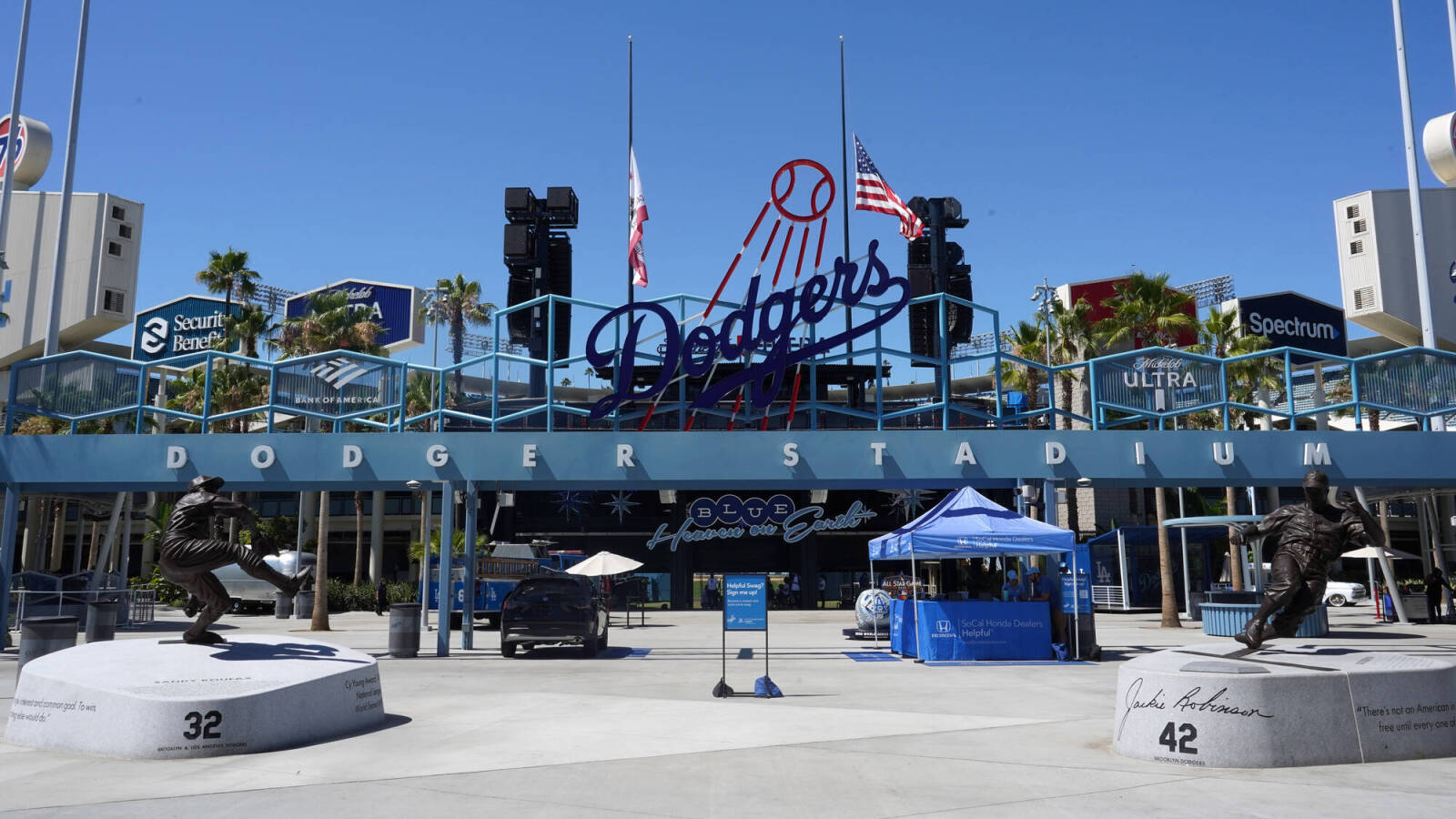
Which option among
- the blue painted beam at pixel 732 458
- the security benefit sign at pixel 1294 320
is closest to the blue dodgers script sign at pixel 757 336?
the blue painted beam at pixel 732 458

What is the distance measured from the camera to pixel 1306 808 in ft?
23.6

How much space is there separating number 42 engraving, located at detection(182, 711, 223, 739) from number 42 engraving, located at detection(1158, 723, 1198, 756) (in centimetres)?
838

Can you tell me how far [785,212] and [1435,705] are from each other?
18.3 metres

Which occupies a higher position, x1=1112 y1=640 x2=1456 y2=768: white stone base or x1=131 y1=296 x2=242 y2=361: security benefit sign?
x1=131 y1=296 x2=242 y2=361: security benefit sign

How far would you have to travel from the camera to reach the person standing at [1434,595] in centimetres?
3084

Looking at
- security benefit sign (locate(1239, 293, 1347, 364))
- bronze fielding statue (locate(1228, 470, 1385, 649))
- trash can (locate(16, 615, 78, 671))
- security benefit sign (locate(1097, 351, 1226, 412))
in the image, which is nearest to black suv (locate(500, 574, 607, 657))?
trash can (locate(16, 615, 78, 671))

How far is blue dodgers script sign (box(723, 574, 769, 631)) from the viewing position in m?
15.2

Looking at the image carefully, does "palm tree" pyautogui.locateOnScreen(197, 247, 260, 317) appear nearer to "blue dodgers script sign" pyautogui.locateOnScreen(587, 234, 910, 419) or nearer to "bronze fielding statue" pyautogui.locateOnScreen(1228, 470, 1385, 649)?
"blue dodgers script sign" pyautogui.locateOnScreen(587, 234, 910, 419)

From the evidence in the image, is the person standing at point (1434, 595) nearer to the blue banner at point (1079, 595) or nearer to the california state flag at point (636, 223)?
the blue banner at point (1079, 595)

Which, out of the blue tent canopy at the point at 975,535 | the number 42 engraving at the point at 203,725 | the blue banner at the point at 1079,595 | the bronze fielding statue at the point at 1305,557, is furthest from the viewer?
→ the blue banner at the point at 1079,595

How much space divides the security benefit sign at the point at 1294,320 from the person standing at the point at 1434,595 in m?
26.4

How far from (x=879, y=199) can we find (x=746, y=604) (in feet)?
50.1

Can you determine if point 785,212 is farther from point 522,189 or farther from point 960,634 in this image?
point 522,189

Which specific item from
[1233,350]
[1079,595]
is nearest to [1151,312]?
[1233,350]
